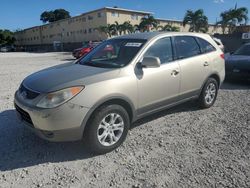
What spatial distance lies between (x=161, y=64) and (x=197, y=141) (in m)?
1.43

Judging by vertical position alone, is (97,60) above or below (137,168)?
above

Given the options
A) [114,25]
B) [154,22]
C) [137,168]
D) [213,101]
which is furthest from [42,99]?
[154,22]

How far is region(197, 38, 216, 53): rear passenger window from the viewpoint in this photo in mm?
5311

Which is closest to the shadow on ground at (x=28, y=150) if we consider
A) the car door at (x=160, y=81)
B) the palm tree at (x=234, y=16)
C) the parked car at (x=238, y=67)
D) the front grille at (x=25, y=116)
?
the front grille at (x=25, y=116)

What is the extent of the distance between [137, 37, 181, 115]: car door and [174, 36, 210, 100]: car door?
19 cm

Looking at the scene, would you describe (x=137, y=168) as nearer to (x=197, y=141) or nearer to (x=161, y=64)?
(x=197, y=141)

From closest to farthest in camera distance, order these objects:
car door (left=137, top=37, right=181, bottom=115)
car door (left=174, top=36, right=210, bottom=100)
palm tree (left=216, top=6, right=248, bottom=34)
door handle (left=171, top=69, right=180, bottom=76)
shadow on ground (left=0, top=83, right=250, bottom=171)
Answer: shadow on ground (left=0, top=83, right=250, bottom=171) → car door (left=137, top=37, right=181, bottom=115) → door handle (left=171, top=69, right=180, bottom=76) → car door (left=174, top=36, right=210, bottom=100) → palm tree (left=216, top=6, right=248, bottom=34)

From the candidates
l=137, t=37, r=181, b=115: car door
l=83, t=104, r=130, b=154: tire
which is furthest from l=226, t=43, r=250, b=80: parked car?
l=83, t=104, r=130, b=154: tire

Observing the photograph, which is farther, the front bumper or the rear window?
the rear window

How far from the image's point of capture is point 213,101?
5777mm

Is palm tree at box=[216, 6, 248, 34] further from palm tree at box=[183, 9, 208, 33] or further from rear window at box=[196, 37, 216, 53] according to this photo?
rear window at box=[196, 37, 216, 53]

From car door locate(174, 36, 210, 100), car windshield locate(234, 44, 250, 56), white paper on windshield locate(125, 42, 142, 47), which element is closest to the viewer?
white paper on windshield locate(125, 42, 142, 47)

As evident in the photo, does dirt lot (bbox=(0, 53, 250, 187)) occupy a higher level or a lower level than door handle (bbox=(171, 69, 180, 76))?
lower

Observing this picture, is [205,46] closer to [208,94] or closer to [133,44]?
[208,94]
